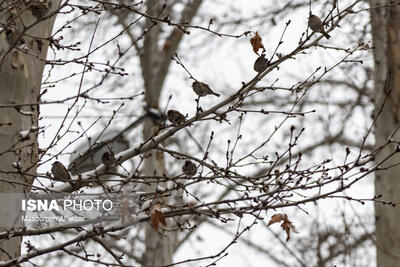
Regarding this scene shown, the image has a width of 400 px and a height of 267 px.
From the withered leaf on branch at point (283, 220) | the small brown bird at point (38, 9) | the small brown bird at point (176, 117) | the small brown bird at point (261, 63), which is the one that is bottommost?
the withered leaf on branch at point (283, 220)

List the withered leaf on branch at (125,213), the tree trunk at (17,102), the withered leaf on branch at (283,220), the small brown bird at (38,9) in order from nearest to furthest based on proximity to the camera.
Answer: the withered leaf on branch at (125,213) → the small brown bird at (38,9) → the withered leaf on branch at (283,220) → the tree trunk at (17,102)

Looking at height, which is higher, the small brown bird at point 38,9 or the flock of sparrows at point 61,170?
the small brown bird at point 38,9

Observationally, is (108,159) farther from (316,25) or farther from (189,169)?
(316,25)

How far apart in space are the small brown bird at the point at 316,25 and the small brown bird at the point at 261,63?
334mm

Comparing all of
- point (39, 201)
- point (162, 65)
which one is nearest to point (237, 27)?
point (162, 65)

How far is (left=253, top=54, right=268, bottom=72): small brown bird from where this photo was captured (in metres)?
3.50

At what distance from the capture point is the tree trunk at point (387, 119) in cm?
544

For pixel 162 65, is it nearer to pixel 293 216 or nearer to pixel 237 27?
pixel 237 27

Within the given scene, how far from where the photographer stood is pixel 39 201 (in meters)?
3.71

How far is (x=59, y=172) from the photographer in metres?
3.46

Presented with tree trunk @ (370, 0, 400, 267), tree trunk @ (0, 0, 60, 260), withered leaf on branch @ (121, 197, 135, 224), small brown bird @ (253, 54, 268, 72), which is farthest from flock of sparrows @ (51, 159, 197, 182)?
tree trunk @ (370, 0, 400, 267)

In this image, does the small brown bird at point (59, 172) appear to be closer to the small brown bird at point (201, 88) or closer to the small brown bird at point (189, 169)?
the small brown bird at point (189, 169)

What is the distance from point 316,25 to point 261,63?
1.25 feet


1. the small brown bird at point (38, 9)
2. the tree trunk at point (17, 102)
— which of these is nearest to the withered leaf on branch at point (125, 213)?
the tree trunk at point (17, 102)
